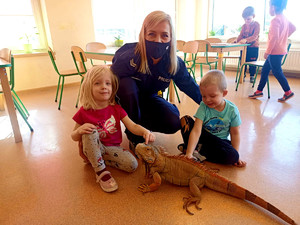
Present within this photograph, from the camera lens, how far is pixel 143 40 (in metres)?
1.51

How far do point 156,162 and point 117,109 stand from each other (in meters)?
0.47

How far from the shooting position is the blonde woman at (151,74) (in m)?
1.48

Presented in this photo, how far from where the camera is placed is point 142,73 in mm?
1620

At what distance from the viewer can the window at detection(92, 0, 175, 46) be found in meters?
4.97

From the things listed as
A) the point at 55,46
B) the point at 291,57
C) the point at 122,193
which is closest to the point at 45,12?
the point at 55,46

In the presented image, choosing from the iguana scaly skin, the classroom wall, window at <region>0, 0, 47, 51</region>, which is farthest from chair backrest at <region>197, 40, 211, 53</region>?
window at <region>0, 0, 47, 51</region>

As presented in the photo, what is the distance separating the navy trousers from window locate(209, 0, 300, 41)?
4.44 meters

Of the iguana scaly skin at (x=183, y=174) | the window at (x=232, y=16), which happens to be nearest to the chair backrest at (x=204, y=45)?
the window at (x=232, y=16)

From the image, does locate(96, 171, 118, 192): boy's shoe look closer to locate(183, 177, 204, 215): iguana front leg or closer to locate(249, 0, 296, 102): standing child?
locate(183, 177, 204, 215): iguana front leg

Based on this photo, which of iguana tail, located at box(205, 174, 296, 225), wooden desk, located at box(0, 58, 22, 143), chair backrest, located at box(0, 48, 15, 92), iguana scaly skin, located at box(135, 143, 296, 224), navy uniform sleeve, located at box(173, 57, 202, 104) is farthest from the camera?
chair backrest, located at box(0, 48, 15, 92)

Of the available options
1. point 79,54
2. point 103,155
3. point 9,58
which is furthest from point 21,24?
point 103,155

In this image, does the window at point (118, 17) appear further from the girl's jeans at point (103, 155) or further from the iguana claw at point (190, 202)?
the iguana claw at point (190, 202)

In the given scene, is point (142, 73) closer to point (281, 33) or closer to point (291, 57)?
point (281, 33)

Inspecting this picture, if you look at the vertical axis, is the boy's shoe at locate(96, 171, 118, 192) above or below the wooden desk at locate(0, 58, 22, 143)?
below
